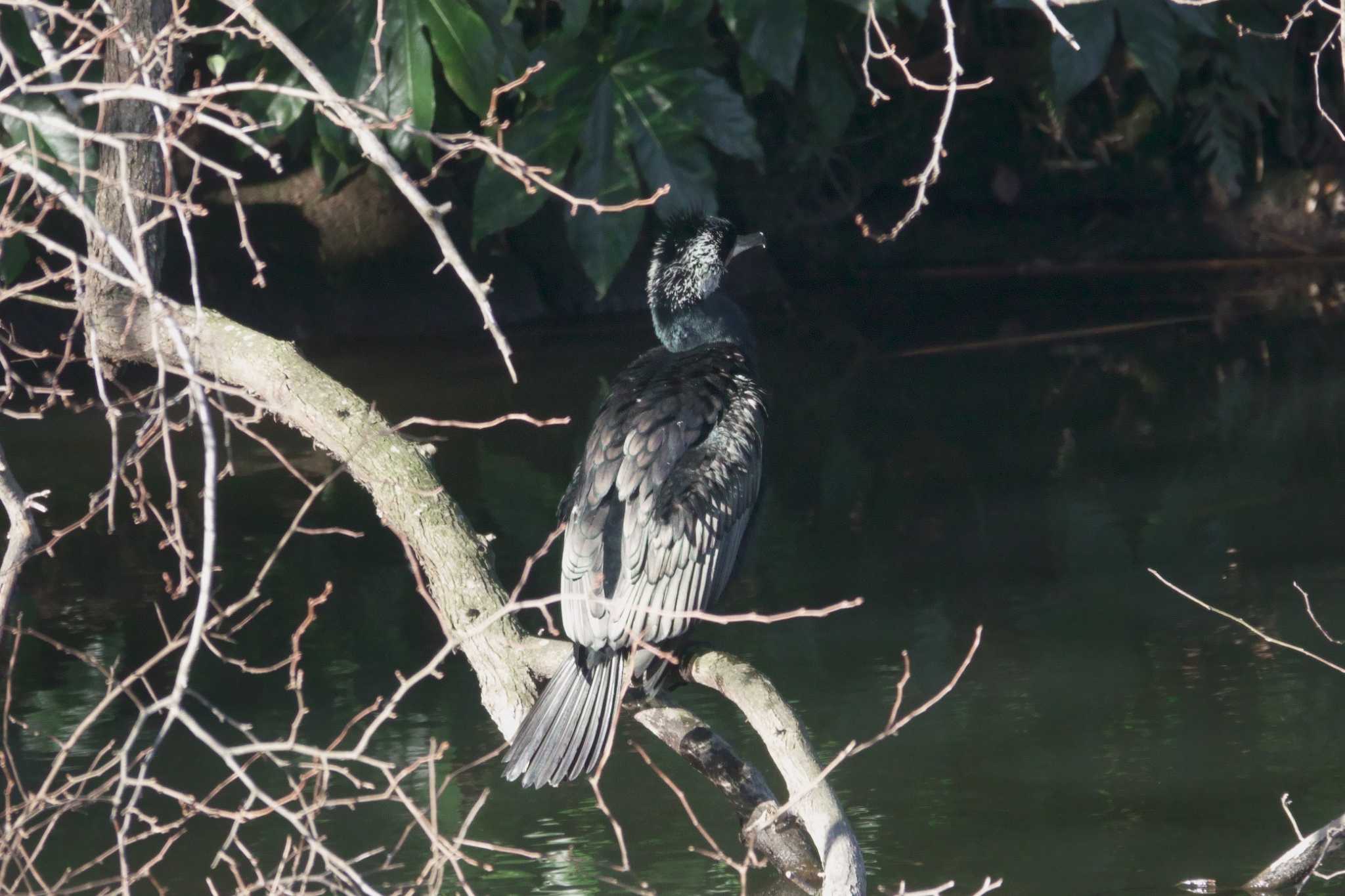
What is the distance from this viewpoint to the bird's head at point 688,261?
3.58 m

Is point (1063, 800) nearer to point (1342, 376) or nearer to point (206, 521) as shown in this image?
point (206, 521)

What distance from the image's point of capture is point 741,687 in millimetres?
2473

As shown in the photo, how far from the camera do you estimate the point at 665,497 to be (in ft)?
9.81

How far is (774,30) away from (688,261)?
2.60 meters

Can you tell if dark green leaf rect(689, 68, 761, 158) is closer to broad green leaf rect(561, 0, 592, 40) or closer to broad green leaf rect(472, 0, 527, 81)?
broad green leaf rect(561, 0, 592, 40)

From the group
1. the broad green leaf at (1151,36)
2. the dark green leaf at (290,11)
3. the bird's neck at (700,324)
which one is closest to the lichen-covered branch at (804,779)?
the bird's neck at (700,324)

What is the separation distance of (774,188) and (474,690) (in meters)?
5.85

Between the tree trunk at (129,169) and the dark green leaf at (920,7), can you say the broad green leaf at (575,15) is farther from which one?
the tree trunk at (129,169)

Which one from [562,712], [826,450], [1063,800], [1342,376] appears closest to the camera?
[562,712]

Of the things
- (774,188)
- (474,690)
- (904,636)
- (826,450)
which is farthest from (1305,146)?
(474,690)

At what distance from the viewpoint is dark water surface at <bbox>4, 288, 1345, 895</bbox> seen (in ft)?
10.1

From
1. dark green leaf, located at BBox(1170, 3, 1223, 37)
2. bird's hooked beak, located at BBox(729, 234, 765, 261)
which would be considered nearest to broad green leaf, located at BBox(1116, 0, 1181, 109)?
Answer: dark green leaf, located at BBox(1170, 3, 1223, 37)

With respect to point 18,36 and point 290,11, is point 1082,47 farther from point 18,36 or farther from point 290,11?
point 18,36

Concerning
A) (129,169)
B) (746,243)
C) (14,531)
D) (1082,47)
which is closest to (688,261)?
(746,243)
